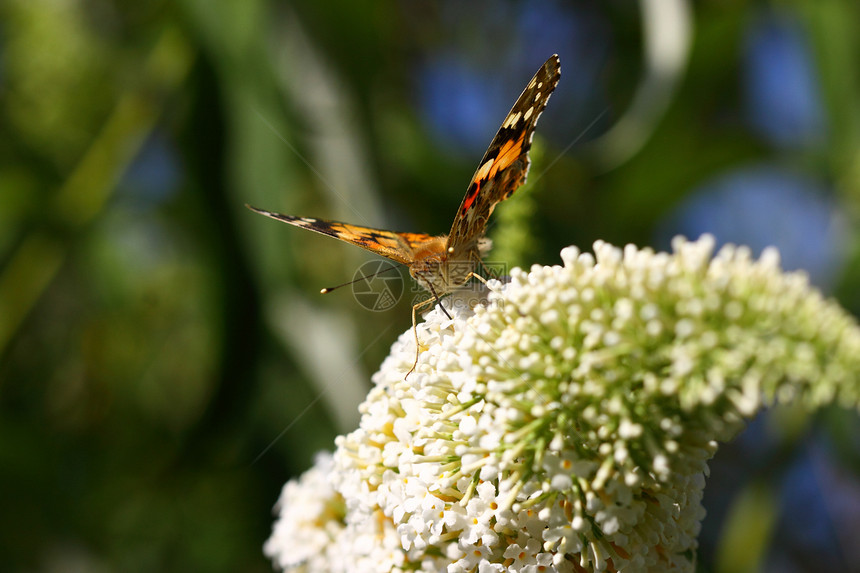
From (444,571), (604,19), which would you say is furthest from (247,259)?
(604,19)

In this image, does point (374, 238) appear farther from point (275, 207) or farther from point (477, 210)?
point (275, 207)

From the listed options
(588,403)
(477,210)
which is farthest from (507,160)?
(588,403)

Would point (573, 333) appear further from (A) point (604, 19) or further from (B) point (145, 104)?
(A) point (604, 19)

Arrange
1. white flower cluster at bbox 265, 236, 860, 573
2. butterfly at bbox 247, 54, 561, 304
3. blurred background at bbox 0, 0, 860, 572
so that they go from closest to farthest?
white flower cluster at bbox 265, 236, 860, 573 < butterfly at bbox 247, 54, 561, 304 < blurred background at bbox 0, 0, 860, 572

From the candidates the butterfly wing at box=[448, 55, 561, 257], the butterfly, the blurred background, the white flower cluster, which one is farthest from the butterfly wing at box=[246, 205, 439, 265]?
the blurred background

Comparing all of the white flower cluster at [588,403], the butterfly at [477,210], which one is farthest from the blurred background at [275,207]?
the white flower cluster at [588,403]

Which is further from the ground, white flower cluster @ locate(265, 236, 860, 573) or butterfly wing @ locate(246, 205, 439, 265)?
butterfly wing @ locate(246, 205, 439, 265)

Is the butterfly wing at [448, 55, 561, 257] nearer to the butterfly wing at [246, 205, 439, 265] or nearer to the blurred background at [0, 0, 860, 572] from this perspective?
the butterfly wing at [246, 205, 439, 265]
